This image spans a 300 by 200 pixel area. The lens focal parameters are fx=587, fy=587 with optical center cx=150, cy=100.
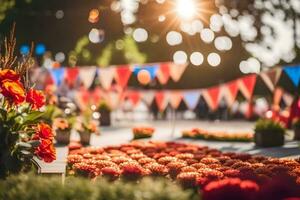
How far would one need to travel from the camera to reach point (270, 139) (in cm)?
1505

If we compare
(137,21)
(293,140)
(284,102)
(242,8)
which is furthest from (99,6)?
(293,140)

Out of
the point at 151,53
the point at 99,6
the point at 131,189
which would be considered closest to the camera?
the point at 131,189

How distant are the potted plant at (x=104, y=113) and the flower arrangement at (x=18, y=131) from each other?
57.6 feet

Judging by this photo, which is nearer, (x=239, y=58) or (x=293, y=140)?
(x=293, y=140)

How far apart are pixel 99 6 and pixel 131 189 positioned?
80.5 feet

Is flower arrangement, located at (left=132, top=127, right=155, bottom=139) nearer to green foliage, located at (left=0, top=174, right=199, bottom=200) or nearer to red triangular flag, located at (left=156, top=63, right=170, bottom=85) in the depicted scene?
red triangular flag, located at (left=156, top=63, right=170, bottom=85)

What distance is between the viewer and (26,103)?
6.97 meters

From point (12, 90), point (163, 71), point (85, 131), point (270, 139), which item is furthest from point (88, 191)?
point (163, 71)

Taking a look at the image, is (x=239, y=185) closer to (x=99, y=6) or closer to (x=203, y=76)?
(x=99, y=6)

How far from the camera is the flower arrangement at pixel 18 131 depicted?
630 centimetres

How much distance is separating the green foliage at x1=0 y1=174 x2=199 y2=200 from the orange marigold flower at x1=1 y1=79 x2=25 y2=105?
5.68 feet

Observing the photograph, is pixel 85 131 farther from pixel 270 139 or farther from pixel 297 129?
pixel 297 129

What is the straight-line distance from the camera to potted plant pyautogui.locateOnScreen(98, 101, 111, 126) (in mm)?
24709

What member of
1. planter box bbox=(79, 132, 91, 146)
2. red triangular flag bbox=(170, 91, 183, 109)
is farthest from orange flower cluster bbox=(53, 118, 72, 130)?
red triangular flag bbox=(170, 91, 183, 109)
